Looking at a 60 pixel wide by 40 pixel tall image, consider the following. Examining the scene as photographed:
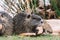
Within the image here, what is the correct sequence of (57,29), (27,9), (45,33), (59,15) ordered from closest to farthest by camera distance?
1. (45,33)
2. (57,29)
3. (27,9)
4. (59,15)

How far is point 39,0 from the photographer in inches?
296

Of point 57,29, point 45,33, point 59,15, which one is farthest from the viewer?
point 59,15

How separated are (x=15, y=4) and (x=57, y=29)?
5.22 ft

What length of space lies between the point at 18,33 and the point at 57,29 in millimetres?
963

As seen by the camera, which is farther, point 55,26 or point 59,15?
point 59,15

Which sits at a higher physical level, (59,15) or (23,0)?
(23,0)

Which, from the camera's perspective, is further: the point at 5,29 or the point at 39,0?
the point at 39,0

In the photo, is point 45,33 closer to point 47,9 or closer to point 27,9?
point 27,9

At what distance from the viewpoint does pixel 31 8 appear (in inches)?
275

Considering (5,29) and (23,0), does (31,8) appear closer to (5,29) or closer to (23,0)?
(23,0)

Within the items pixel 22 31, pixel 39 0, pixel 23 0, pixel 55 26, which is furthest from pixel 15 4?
pixel 22 31

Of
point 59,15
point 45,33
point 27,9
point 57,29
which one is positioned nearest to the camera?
point 45,33

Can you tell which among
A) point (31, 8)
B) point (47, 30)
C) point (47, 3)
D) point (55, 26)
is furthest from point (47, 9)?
point (47, 30)

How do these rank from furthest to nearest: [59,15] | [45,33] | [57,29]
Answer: [59,15], [57,29], [45,33]
